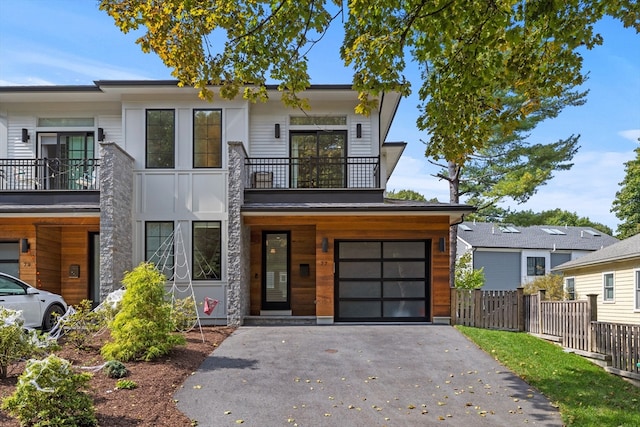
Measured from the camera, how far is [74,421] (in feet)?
18.1

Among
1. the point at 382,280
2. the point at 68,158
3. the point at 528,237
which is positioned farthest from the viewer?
the point at 528,237

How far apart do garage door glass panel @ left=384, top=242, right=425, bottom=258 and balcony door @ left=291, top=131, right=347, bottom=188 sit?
7.45 feet

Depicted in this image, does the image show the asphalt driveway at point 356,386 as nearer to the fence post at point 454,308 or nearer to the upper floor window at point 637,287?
the fence post at point 454,308

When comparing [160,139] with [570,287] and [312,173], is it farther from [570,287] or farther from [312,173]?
[570,287]

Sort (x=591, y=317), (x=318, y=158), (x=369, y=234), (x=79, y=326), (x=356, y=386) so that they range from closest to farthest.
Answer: (x=356, y=386) → (x=79, y=326) → (x=591, y=317) → (x=369, y=234) → (x=318, y=158)

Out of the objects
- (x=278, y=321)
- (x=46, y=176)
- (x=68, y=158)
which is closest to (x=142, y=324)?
(x=278, y=321)

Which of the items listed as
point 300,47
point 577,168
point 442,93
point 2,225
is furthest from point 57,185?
point 577,168

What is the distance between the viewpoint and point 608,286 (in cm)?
2017

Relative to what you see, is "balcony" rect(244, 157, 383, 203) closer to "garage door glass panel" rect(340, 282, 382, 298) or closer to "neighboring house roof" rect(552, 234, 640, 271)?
"garage door glass panel" rect(340, 282, 382, 298)

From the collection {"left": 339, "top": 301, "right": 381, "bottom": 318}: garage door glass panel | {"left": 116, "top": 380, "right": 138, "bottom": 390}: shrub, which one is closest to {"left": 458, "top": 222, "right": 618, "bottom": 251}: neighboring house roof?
{"left": 339, "top": 301, "right": 381, "bottom": 318}: garage door glass panel

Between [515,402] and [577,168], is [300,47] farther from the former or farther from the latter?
[577,168]

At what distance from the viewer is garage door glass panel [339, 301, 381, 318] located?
13727mm

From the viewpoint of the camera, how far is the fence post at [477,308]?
42.3ft

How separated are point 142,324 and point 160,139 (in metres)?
6.97
